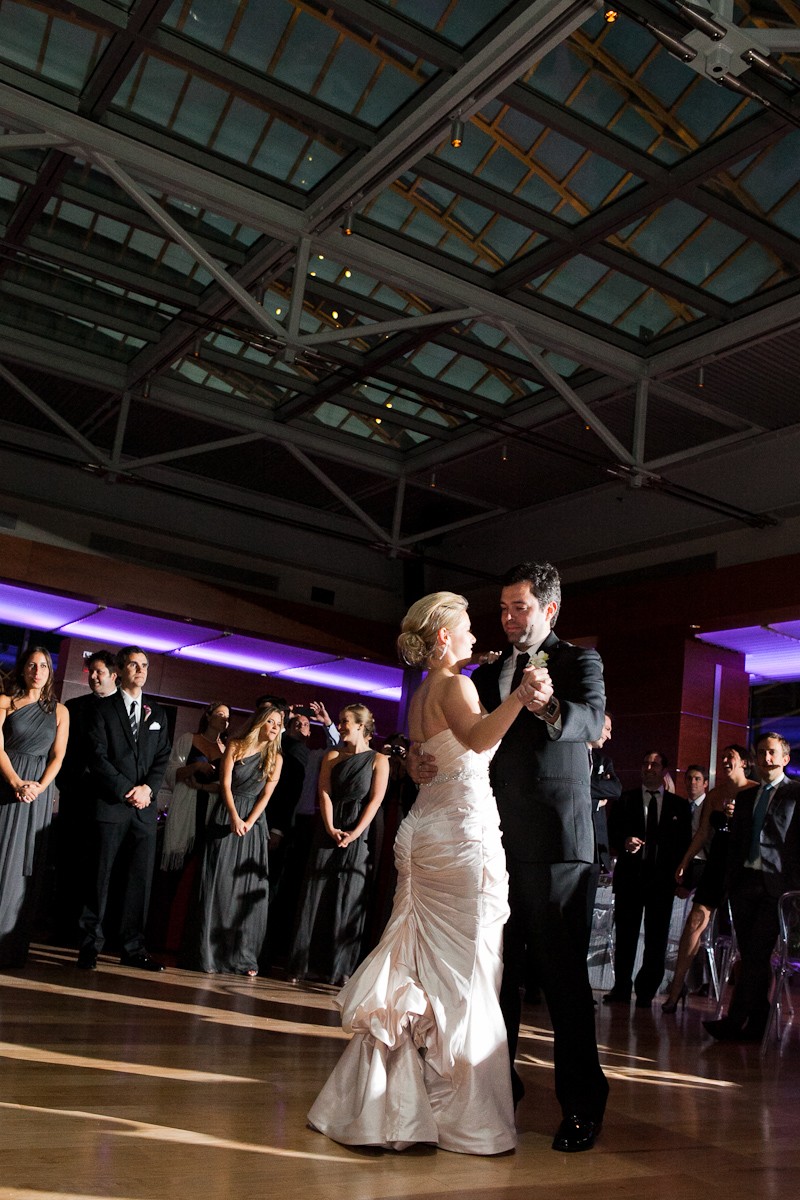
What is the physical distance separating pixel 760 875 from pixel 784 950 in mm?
642

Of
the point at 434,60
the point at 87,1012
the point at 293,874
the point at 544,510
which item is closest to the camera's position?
the point at 87,1012

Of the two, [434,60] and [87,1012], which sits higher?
[434,60]

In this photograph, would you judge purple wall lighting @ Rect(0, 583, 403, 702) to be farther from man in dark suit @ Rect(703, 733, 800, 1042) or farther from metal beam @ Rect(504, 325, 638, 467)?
man in dark suit @ Rect(703, 733, 800, 1042)

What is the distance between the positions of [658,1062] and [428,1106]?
7.60 ft

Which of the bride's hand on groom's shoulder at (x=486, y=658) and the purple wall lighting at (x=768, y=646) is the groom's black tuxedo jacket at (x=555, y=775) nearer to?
the bride's hand on groom's shoulder at (x=486, y=658)

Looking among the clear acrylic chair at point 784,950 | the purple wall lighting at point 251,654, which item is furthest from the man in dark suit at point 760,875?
the purple wall lighting at point 251,654

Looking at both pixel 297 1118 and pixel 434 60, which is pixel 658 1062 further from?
pixel 434 60

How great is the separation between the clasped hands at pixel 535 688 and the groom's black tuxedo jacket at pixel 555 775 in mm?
242

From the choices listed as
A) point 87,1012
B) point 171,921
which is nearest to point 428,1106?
point 87,1012

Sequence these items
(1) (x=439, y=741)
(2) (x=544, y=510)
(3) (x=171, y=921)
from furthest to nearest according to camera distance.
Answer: (2) (x=544, y=510), (3) (x=171, y=921), (1) (x=439, y=741)

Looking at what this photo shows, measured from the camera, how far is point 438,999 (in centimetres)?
315

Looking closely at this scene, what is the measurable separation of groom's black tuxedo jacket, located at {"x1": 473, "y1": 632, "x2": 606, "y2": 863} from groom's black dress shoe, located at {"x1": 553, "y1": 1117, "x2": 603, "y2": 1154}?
0.73 meters

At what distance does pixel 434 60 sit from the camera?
5.86m

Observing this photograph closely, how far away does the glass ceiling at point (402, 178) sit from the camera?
5879mm
